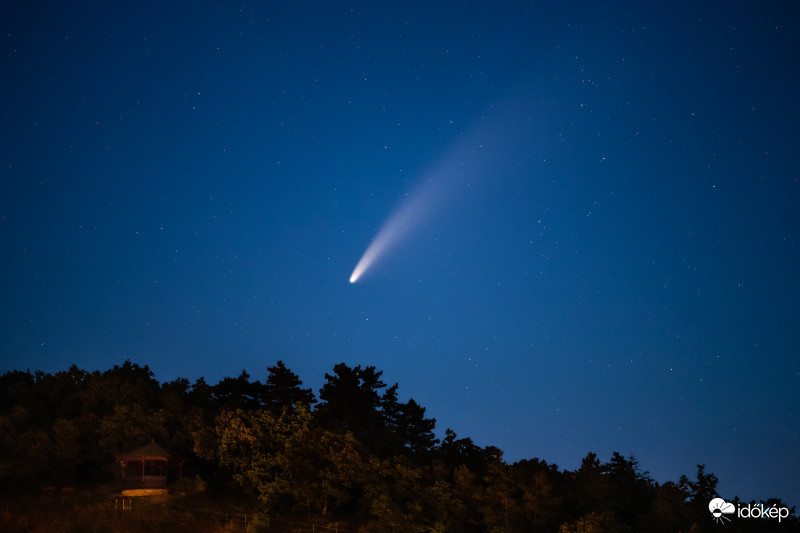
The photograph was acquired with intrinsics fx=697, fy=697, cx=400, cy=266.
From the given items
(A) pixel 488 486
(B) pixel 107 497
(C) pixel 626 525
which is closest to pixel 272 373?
(B) pixel 107 497

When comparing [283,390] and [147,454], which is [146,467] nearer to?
[147,454]

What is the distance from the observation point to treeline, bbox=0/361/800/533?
1465 inches

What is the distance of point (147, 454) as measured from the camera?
167ft

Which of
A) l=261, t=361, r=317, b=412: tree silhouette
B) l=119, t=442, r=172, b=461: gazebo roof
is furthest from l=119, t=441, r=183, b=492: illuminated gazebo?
l=261, t=361, r=317, b=412: tree silhouette

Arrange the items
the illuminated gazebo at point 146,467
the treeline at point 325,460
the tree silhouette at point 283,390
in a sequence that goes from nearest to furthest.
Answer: the treeline at point 325,460 < the illuminated gazebo at point 146,467 < the tree silhouette at point 283,390

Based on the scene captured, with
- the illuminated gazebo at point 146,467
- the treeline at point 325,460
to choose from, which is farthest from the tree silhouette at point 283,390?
the illuminated gazebo at point 146,467

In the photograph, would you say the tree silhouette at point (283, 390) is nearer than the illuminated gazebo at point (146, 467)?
No

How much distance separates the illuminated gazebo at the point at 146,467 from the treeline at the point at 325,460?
8.65 ft

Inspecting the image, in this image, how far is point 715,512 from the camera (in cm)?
3459

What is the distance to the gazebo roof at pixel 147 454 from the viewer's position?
167 ft

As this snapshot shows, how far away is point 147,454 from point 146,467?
1509 mm

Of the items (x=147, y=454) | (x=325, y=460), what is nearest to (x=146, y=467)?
(x=147, y=454)

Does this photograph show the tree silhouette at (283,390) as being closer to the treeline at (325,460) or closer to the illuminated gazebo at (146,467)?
the treeline at (325,460)

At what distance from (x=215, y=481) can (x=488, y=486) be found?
23.5 metres
